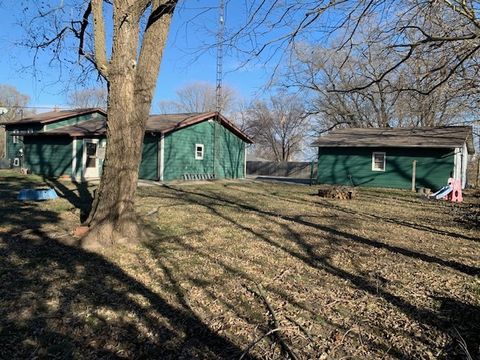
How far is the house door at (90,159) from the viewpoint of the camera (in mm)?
20141

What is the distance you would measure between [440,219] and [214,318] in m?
8.77

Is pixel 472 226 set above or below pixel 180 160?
below

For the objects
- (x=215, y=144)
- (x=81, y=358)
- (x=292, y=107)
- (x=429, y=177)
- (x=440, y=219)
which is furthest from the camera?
(x=292, y=107)

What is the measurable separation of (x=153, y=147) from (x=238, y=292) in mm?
16793

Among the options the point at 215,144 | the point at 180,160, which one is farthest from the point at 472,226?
the point at 215,144

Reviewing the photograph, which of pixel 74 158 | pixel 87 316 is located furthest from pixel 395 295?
pixel 74 158

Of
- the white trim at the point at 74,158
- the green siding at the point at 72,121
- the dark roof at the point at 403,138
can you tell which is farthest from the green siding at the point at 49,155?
the dark roof at the point at 403,138

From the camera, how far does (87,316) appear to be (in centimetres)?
369

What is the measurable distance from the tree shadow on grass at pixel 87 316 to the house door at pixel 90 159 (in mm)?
15359

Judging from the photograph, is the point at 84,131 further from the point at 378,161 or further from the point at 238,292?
the point at 238,292

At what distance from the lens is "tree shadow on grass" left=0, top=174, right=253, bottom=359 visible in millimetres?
3129

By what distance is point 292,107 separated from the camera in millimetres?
50031

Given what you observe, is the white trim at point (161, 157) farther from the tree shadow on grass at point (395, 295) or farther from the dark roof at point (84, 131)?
the tree shadow on grass at point (395, 295)

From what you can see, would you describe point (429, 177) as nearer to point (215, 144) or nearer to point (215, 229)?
point (215, 144)
